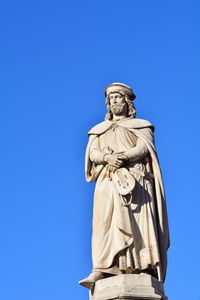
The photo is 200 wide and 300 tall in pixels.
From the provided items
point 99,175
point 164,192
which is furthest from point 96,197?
point 164,192

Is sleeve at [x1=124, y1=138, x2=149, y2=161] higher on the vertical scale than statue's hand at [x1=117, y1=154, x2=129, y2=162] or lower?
higher

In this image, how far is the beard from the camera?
13453 mm

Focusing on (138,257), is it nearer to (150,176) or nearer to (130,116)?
(150,176)

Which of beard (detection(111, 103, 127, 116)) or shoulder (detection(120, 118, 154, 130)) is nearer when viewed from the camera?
shoulder (detection(120, 118, 154, 130))

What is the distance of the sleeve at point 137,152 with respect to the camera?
1255 cm

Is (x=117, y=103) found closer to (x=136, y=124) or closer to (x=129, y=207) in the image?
(x=136, y=124)

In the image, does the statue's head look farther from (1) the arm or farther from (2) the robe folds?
(1) the arm

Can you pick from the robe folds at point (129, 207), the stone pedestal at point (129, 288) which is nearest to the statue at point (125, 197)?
the robe folds at point (129, 207)

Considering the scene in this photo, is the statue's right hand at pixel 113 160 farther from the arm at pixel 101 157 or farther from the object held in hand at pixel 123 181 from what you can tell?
the object held in hand at pixel 123 181

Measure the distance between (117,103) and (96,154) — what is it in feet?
4.52

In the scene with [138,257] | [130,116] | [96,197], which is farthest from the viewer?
[130,116]

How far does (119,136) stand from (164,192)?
1517mm

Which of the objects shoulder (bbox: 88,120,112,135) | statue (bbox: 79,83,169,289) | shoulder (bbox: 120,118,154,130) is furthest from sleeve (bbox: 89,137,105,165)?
shoulder (bbox: 120,118,154,130)

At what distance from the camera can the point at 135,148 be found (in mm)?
12688
